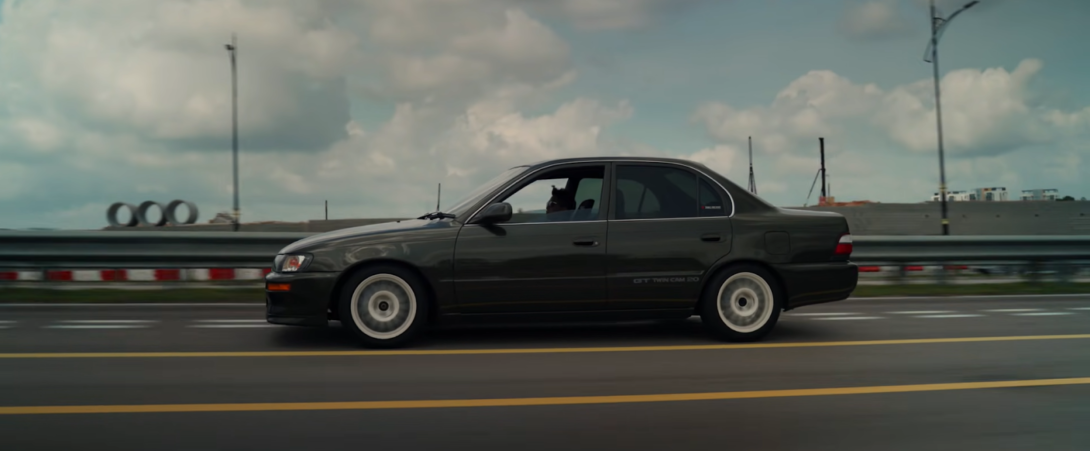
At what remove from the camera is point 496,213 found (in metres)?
6.68

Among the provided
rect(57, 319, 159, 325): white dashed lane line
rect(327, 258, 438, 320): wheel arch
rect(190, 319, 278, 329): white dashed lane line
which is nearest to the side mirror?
rect(327, 258, 438, 320): wheel arch

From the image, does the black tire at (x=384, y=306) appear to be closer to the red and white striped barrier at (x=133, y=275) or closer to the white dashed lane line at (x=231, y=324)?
the white dashed lane line at (x=231, y=324)

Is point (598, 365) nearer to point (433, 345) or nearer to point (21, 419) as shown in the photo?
point (433, 345)

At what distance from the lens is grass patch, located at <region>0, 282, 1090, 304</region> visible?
10.5 metres

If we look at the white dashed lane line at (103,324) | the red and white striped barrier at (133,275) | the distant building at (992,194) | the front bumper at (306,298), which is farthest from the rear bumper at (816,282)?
the distant building at (992,194)

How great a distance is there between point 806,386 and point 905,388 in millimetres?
589

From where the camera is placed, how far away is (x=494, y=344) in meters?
7.06

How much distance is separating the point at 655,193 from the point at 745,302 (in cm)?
114

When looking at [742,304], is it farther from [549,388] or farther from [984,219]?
[984,219]

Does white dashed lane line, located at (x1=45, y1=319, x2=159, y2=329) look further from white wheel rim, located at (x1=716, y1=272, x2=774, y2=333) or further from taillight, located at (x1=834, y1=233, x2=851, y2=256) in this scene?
taillight, located at (x1=834, y1=233, x2=851, y2=256)

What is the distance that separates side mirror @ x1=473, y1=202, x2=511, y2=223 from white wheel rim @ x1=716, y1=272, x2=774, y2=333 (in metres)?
1.84

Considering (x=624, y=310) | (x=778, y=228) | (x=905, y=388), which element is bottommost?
(x=905, y=388)

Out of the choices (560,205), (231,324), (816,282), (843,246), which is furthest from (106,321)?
(843,246)

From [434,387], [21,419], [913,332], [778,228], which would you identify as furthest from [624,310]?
[21,419]
